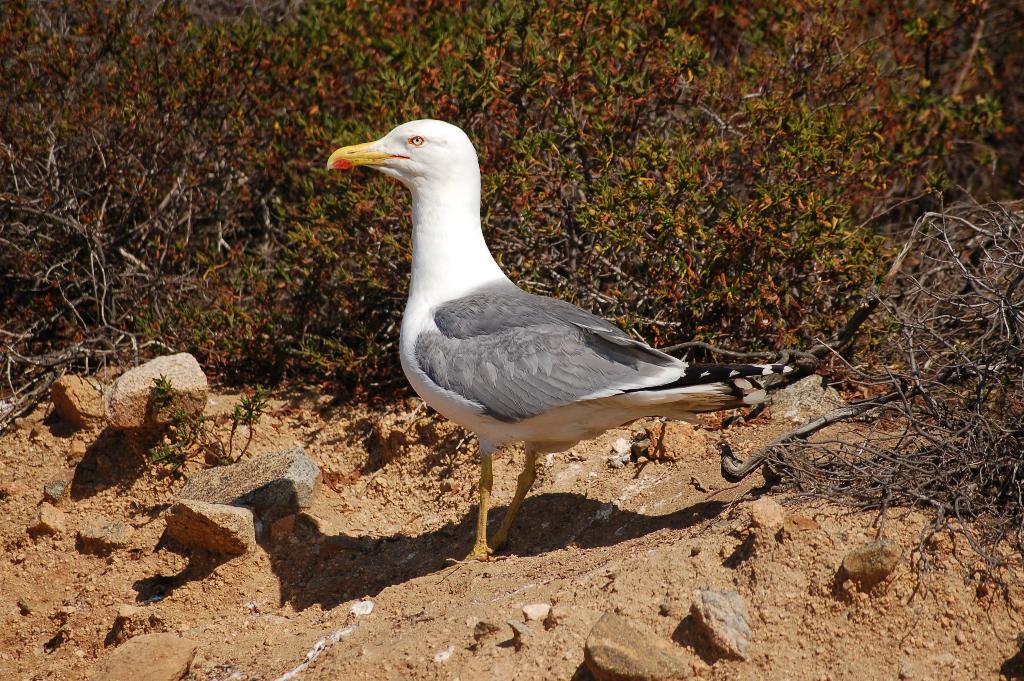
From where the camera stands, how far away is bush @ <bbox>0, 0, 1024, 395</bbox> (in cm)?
625

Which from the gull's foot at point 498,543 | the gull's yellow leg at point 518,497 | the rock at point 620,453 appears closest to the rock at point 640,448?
the rock at point 620,453

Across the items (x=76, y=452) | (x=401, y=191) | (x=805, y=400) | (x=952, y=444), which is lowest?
(x=76, y=452)

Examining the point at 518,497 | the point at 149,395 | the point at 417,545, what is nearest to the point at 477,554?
the point at 518,497

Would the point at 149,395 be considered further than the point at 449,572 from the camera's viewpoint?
Yes

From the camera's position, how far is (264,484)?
593cm

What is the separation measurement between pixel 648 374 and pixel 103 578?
10.3 ft

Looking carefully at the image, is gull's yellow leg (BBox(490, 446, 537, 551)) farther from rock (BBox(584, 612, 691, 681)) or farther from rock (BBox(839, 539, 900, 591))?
rock (BBox(839, 539, 900, 591))

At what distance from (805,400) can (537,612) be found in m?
2.33

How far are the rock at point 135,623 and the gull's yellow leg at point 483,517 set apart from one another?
1.58m

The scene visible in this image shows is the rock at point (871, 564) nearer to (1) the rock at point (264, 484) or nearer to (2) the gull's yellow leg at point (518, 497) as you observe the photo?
(2) the gull's yellow leg at point (518, 497)

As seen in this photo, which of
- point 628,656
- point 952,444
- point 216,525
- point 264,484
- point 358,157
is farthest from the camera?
point 264,484

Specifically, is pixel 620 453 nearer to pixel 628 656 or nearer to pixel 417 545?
pixel 417 545

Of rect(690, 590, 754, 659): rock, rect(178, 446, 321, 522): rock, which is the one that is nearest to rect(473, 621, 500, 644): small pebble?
rect(690, 590, 754, 659): rock

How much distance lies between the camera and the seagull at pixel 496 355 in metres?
4.73
